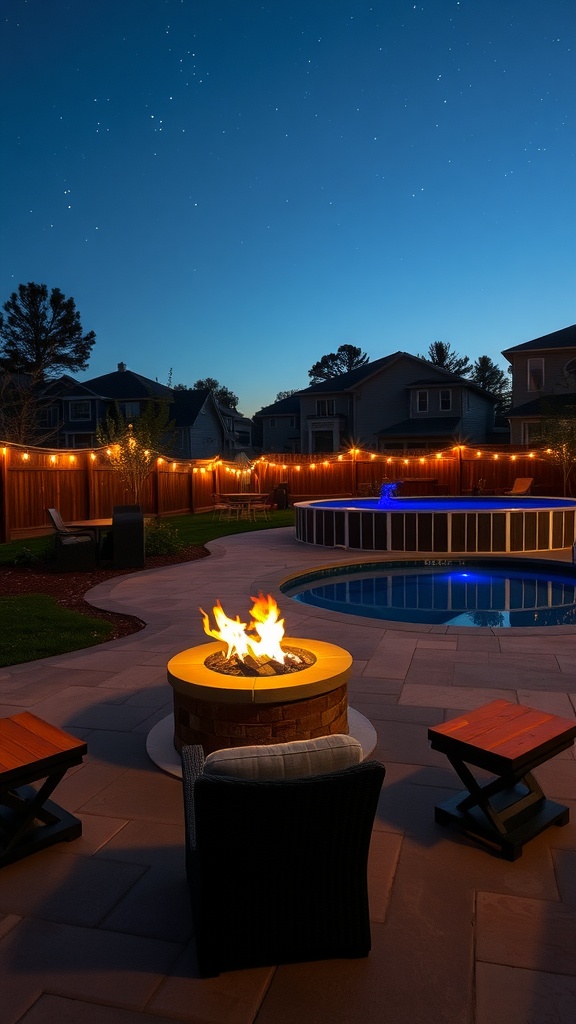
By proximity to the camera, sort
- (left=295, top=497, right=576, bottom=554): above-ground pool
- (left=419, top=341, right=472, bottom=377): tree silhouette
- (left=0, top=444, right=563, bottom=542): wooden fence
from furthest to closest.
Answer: (left=419, top=341, right=472, bottom=377): tree silhouette
(left=0, top=444, right=563, bottom=542): wooden fence
(left=295, top=497, right=576, bottom=554): above-ground pool

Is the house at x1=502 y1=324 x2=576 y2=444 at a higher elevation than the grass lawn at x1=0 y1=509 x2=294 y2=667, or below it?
higher

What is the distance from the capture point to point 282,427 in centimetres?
4162

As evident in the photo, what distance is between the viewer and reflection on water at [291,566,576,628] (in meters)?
7.99

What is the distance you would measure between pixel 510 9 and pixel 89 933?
16.5 m

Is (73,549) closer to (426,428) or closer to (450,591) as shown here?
(450,591)

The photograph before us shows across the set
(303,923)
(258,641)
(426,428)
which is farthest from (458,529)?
(426,428)

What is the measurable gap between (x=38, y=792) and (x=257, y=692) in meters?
1.06

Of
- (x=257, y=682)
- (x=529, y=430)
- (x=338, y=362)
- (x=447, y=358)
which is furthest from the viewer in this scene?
(x=338, y=362)

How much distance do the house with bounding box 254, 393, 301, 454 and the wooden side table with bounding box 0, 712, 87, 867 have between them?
38.3 m

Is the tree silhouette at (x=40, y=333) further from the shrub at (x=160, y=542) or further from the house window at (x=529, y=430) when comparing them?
the house window at (x=529, y=430)

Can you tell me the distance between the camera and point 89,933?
7.03 ft

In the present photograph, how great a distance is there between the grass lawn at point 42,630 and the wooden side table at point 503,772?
4.11 m

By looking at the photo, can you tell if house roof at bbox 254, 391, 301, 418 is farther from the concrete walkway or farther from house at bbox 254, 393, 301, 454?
the concrete walkway

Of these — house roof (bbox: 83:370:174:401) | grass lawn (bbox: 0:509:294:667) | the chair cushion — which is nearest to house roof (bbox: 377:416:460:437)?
house roof (bbox: 83:370:174:401)
